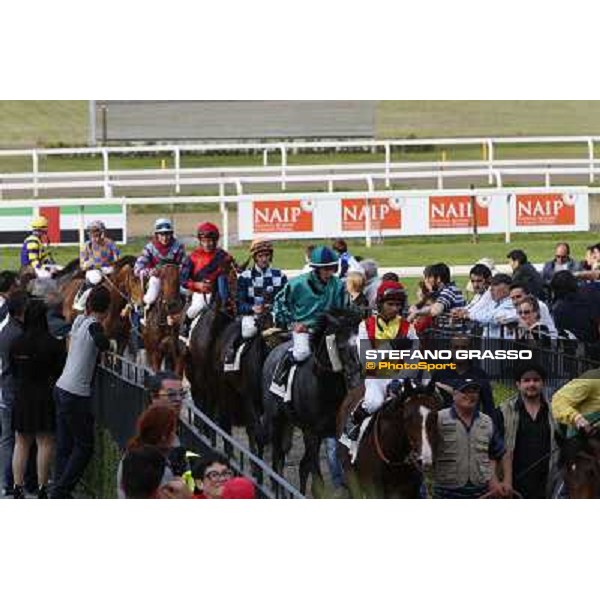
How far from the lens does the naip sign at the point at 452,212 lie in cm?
1412

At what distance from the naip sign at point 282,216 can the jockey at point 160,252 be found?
1.91 ft

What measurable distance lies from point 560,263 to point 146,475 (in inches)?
213

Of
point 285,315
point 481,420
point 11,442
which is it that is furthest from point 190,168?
point 481,420

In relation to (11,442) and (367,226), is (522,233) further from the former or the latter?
(11,442)

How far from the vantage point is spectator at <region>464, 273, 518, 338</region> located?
11.4 meters

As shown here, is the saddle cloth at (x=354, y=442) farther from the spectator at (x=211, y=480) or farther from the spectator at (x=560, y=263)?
the spectator at (x=560, y=263)

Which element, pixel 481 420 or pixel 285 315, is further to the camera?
pixel 285 315

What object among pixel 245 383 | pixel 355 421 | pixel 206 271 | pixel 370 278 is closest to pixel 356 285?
pixel 370 278

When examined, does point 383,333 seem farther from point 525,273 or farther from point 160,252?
point 160,252

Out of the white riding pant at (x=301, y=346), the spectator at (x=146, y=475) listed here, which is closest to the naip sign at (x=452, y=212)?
the white riding pant at (x=301, y=346)

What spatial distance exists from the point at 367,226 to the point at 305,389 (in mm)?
2689

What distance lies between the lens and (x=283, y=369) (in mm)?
12078

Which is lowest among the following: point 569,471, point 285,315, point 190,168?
point 569,471

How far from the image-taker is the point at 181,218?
13.8 meters
